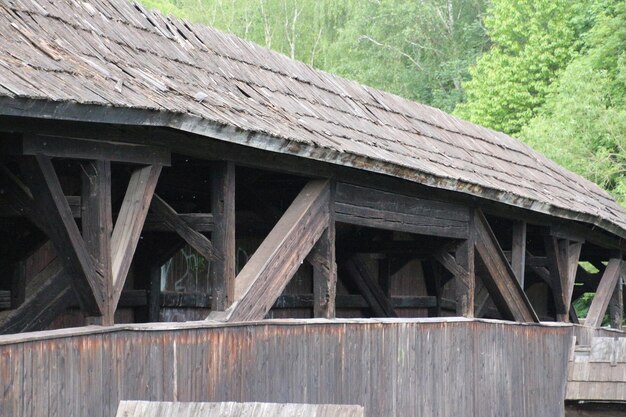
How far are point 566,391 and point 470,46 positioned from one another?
36907 mm

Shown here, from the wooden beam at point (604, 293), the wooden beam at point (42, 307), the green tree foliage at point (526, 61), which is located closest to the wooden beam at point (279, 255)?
the wooden beam at point (42, 307)

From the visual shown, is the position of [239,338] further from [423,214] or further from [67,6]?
[423,214]

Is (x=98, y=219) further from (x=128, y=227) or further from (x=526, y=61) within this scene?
(x=526, y=61)

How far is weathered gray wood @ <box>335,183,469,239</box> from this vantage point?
11.7m

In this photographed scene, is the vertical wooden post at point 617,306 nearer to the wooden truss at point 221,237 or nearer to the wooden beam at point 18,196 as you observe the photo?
the wooden truss at point 221,237

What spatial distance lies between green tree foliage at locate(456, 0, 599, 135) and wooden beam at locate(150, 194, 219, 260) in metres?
32.3

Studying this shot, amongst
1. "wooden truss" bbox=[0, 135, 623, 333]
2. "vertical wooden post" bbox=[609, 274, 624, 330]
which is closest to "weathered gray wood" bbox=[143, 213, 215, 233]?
"wooden truss" bbox=[0, 135, 623, 333]

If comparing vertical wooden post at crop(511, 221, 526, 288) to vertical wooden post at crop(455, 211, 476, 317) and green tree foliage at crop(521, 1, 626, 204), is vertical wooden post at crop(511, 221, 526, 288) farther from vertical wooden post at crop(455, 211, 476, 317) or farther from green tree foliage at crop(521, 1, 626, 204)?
green tree foliage at crop(521, 1, 626, 204)

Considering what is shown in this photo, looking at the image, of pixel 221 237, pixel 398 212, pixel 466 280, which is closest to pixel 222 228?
pixel 221 237

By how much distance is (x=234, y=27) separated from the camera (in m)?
54.6

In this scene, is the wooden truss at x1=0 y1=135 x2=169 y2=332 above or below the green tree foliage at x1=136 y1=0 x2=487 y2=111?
below

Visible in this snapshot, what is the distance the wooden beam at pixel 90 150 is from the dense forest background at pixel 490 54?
22350 millimetres

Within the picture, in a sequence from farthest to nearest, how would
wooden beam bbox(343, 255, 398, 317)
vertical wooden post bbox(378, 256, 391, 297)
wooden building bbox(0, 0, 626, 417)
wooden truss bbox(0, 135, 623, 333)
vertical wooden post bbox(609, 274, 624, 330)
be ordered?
1. vertical wooden post bbox(609, 274, 624, 330)
2. vertical wooden post bbox(378, 256, 391, 297)
3. wooden beam bbox(343, 255, 398, 317)
4. wooden truss bbox(0, 135, 623, 333)
5. wooden building bbox(0, 0, 626, 417)

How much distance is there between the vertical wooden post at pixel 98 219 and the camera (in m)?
8.41
